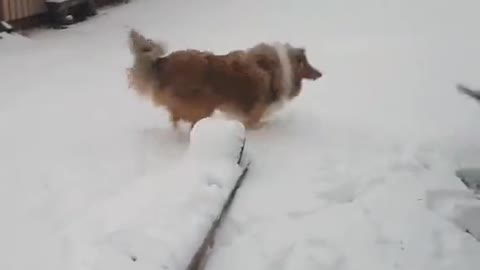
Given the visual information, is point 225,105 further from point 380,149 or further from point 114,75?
point 114,75

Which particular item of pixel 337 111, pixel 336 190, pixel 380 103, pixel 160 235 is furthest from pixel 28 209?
pixel 380 103

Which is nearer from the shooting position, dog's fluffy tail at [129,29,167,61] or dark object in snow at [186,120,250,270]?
dark object in snow at [186,120,250,270]

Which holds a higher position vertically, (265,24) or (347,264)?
(347,264)

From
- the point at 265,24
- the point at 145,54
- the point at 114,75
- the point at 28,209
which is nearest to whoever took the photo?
the point at 28,209

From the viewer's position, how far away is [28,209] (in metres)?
4.29

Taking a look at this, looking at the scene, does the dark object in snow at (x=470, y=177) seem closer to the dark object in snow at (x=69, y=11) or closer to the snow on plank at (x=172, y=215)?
the snow on plank at (x=172, y=215)

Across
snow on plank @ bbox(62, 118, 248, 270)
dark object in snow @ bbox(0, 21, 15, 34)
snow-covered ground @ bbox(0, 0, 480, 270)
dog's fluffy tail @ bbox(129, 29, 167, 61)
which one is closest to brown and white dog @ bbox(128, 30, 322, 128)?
dog's fluffy tail @ bbox(129, 29, 167, 61)

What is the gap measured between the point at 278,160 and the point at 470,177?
126 cm

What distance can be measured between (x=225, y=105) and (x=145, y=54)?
2.22 feet

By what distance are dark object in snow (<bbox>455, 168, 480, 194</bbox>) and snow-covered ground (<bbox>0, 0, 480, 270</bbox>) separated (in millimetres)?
75

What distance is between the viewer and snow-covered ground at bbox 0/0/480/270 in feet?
13.4

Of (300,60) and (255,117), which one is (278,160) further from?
(300,60)

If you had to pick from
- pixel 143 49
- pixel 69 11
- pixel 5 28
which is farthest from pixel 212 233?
pixel 69 11

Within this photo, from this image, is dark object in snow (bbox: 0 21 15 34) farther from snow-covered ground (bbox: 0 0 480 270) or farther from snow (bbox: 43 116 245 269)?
snow (bbox: 43 116 245 269)
